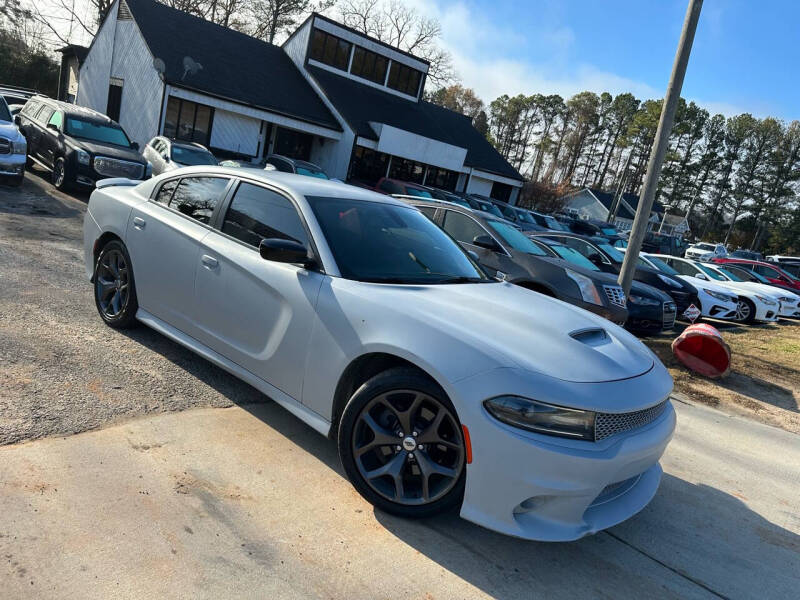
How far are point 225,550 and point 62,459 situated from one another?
111 cm

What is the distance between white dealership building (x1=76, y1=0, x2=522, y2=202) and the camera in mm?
22859

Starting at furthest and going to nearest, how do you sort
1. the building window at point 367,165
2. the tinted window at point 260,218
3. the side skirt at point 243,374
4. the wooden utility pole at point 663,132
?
the building window at point 367,165 < the wooden utility pole at point 663,132 < the tinted window at point 260,218 < the side skirt at point 243,374

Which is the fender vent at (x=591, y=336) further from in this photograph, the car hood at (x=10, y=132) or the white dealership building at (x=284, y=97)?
the white dealership building at (x=284, y=97)

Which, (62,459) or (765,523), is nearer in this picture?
(62,459)

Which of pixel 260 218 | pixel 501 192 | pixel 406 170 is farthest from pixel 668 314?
pixel 501 192

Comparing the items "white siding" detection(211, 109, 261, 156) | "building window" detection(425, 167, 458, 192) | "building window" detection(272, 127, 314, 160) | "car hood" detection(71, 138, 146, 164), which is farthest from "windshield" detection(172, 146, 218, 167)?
"building window" detection(425, 167, 458, 192)

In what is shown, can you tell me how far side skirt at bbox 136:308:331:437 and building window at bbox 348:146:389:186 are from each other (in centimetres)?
2479

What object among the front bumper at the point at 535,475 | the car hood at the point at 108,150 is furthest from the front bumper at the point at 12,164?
the front bumper at the point at 535,475

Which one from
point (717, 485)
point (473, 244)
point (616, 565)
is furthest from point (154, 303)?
point (473, 244)

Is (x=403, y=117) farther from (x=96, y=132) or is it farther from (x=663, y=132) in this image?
(x=663, y=132)

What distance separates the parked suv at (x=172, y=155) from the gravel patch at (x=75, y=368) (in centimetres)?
841

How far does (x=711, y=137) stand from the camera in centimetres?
7519

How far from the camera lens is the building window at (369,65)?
31031mm

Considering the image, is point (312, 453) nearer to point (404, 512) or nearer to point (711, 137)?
point (404, 512)
